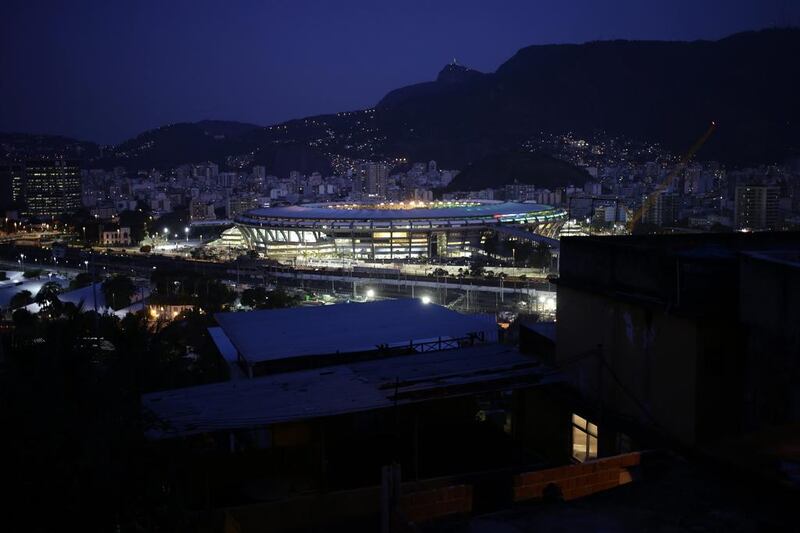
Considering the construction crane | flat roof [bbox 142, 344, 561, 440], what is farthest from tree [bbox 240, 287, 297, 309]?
the construction crane

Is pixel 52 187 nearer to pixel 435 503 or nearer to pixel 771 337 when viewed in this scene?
pixel 435 503

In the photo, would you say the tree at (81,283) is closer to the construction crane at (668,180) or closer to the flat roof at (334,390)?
the flat roof at (334,390)

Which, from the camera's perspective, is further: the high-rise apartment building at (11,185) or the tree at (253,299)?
the high-rise apartment building at (11,185)

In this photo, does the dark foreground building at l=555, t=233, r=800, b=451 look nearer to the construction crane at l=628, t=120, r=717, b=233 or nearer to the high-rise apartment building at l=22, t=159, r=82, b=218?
the construction crane at l=628, t=120, r=717, b=233

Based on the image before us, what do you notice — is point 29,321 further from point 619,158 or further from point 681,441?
point 619,158

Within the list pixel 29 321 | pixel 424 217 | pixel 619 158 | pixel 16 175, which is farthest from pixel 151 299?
pixel 619 158

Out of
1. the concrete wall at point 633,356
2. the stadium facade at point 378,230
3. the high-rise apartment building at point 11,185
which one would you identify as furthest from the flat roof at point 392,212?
the high-rise apartment building at point 11,185

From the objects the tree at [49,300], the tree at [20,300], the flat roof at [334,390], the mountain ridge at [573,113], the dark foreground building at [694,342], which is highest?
the mountain ridge at [573,113]

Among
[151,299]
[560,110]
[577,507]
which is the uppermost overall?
[560,110]
